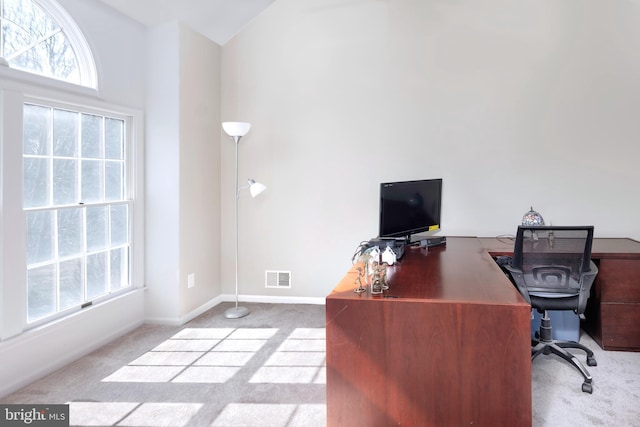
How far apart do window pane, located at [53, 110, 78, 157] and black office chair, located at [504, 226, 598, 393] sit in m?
2.92

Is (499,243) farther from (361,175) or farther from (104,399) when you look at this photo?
(104,399)

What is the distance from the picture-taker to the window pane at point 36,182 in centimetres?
252

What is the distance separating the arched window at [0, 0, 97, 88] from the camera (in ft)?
7.91

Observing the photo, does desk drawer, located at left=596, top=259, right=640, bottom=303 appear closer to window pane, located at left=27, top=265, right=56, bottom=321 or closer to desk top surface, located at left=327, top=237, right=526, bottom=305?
desk top surface, located at left=327, top=237, right=526, bottom=305

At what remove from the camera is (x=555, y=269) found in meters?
2.55

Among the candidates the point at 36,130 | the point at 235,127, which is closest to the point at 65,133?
the point at 36,130

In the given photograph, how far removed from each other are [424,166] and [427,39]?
1130 millimetres

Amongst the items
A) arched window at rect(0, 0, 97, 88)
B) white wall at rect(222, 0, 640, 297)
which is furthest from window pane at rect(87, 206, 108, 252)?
white wall at rect(222, 0, 640, 297)

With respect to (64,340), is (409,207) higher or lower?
higher

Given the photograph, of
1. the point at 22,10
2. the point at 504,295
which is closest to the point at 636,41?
the point at 504,295

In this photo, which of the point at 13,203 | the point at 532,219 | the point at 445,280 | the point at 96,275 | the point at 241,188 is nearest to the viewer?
the point at 445,280

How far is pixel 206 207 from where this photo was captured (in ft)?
12.9

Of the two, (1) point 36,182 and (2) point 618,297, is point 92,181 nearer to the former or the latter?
(1) point 36,182

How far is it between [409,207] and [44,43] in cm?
260
